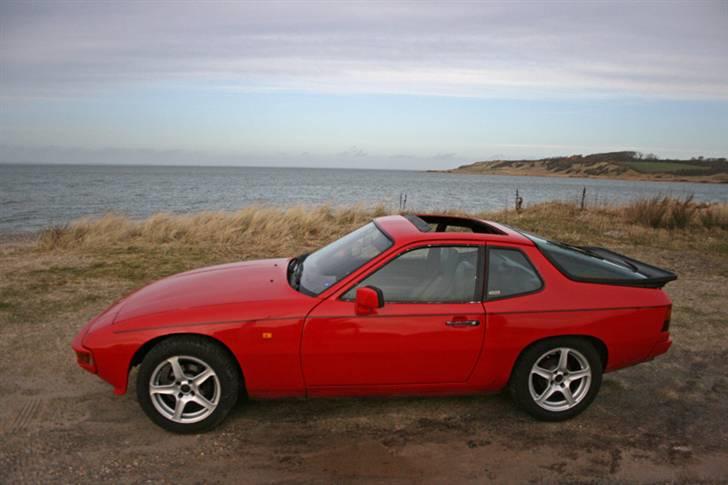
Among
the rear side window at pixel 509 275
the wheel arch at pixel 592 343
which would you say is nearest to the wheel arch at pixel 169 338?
the rear side window at pixel 509 275

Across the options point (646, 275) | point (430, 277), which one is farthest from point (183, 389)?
point (646, 275)

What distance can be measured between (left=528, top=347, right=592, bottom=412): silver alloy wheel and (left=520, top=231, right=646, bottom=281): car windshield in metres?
0.60

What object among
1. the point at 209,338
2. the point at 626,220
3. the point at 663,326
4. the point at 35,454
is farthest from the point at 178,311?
the point at 626,220

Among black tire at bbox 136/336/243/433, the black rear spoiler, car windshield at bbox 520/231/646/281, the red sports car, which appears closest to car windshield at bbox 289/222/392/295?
the red sports car

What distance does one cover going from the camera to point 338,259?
423 centimetres

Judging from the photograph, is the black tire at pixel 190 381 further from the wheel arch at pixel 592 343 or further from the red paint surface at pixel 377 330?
the wheel arch at pixel 592 343

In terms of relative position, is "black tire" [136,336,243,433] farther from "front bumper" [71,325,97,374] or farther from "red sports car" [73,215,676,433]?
"front bumper" [71,325,97,374]

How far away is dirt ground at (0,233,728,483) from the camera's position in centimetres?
329

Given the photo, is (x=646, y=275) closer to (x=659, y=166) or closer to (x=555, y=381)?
(x=555, y=381)

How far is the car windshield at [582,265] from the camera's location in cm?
406

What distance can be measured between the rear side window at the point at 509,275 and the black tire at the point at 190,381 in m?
1.89

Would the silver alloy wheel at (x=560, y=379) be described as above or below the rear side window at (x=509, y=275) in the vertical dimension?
below

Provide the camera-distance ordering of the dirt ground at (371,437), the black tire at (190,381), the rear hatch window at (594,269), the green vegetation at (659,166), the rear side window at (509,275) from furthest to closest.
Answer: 1. the green vegetation at (659,166)
2. the rear hatch window at (594,269)
3. the rear side window at (509,275)
4. the black tire at (190,381)
5. the dirt ground at (371,437)

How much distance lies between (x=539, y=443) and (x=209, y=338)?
7.76 feet
